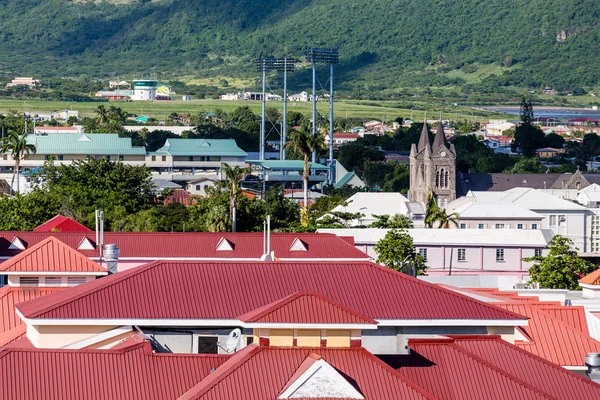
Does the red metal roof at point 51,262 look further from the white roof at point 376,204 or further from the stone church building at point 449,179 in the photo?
the stone church building at point 449,179

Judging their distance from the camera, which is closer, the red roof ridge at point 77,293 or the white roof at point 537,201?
the red roof ridge at point 77,293

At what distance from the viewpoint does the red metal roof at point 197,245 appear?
5306 centimetres

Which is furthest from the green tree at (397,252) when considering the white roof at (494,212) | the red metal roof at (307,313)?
the red metal roof at (307,313)

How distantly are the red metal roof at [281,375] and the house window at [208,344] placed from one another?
238cm

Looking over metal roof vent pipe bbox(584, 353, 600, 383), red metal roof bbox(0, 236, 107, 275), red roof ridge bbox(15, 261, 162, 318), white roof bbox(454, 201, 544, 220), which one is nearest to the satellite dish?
red roof ridge bbox(15, 261, 162, 318)

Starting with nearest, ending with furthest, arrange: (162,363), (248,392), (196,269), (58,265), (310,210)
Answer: (248,392)
(162,363)
(196,269)
(58,265)
(310,210)

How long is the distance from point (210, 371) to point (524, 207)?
296 feet

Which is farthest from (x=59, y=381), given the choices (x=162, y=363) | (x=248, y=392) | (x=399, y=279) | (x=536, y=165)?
(x=536, y=165)

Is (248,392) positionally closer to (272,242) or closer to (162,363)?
Answer: (162,363)

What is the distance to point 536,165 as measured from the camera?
192 metres

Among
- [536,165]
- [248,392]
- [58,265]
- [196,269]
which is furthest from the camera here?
[536,165]

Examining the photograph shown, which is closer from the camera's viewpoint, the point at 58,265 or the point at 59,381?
the point at 59,381

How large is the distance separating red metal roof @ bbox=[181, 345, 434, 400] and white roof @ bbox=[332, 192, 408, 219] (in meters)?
86.3

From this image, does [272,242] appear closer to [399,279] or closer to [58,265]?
[58,265]
